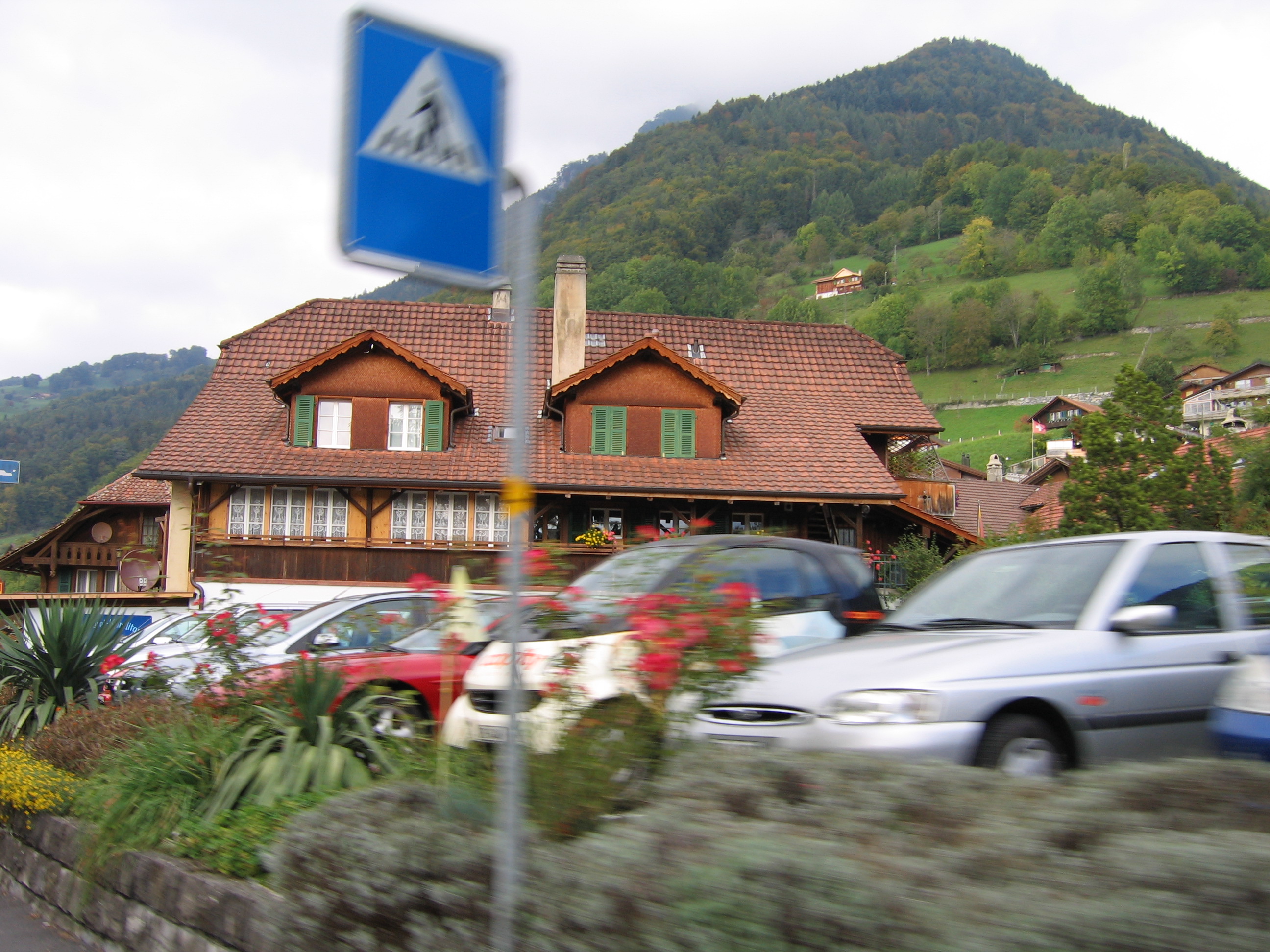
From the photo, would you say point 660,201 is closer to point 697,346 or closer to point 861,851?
point 697,346

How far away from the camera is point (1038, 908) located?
259cm

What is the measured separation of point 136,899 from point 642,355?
943 inches

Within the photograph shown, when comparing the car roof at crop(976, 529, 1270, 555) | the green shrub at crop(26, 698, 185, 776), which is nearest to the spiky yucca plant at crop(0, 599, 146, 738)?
the green shrub at crop(26, 698, 185, 776)

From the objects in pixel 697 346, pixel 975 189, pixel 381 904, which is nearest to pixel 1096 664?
pixel 381 904

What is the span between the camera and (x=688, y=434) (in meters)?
28.9

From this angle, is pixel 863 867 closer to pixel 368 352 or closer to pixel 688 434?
pixel 688 434

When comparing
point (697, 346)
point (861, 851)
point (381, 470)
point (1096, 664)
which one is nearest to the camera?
point (861, 851)

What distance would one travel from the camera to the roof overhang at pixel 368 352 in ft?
90.3

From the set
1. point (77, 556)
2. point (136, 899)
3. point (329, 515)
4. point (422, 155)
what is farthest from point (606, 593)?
point (77, 556)

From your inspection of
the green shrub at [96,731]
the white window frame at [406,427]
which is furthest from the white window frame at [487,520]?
the green shrub at [96,731]

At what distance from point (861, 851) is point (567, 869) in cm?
95

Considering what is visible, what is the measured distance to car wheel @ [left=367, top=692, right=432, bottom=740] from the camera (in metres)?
6.39

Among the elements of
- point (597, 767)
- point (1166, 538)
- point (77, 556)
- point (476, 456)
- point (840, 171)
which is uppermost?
point (840, 171)

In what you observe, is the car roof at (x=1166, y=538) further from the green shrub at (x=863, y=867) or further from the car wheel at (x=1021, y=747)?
the green shrub at (x=863, y=867)
